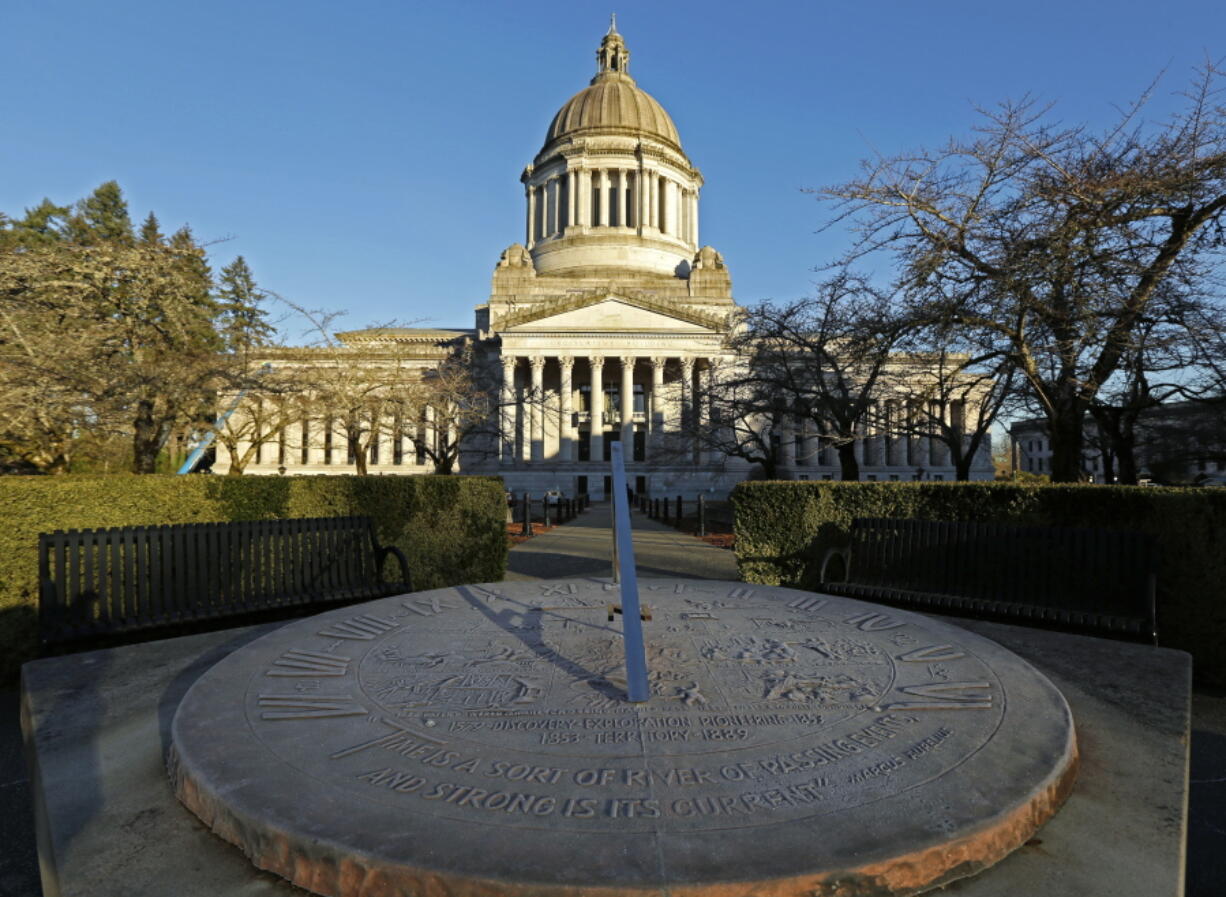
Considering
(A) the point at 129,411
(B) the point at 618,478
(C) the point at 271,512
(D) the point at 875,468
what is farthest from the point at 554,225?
(B) the point at 618,478

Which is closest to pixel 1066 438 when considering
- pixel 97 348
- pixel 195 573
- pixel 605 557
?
pixel 605 557

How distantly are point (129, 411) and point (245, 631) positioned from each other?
387 inches

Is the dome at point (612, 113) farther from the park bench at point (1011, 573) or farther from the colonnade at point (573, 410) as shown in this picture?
the park bench at point (1011, 573)

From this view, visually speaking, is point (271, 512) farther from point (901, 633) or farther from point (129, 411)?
point (901, 633)

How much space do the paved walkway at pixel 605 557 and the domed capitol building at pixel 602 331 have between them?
58.7ft

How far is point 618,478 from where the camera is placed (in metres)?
4.28

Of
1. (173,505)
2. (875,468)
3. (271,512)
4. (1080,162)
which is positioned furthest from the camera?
(875,468)

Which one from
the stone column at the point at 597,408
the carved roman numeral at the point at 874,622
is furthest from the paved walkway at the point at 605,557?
the stone column at the point at 597,408

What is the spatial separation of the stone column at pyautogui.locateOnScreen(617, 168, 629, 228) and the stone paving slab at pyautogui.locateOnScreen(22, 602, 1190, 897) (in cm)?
5972

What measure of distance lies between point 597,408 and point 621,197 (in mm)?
23203

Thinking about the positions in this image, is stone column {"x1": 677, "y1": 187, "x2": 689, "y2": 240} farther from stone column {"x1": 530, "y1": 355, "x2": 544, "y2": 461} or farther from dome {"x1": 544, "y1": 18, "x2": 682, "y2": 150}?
stone column {"x1": 530, "y1": 355, "x2": 544, "y2": 461}

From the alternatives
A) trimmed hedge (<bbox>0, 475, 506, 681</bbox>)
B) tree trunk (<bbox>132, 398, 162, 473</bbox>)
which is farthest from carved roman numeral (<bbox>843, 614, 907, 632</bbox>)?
tree trunk (<bbox>132, 398, 162, 473</bbox>)

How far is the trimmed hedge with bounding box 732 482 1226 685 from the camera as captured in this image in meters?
5.45

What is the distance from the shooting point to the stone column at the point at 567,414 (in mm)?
47469
